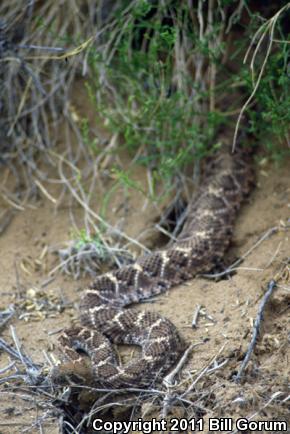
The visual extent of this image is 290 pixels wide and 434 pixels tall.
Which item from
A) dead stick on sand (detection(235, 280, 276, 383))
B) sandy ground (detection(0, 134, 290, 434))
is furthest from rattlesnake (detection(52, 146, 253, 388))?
dead stick on sand (detection(235, 280, 276, 383))

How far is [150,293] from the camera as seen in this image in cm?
632

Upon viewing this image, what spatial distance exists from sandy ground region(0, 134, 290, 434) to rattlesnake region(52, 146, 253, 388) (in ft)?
0.48

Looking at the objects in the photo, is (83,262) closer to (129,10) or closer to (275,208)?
(275,208)

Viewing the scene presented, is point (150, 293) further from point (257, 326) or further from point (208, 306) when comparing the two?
point (257, 326)

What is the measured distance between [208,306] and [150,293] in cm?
76

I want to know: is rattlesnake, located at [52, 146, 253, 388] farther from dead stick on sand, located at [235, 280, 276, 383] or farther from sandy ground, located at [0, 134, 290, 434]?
dead stick on sand, located at [235, 280, 276, 383]

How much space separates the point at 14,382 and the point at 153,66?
3144 millimetres

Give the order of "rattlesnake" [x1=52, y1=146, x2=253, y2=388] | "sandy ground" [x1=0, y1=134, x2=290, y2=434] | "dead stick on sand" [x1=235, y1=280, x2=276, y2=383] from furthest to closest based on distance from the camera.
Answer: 1. "rattlesnake" [x1=52, y1=146, x2=253, y2=388]
2. "dead stick on sand" [x1=235, y1=280, x2=276, y2=383]
3. "sandy ground" [x1=0, y1=134, x2=290, y2=434]

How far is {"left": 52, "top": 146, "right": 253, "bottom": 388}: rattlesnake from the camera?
520cm

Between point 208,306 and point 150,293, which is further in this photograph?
point 150,293

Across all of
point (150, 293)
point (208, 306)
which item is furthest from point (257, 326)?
point (150, 293)

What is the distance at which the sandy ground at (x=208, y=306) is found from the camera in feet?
14.8

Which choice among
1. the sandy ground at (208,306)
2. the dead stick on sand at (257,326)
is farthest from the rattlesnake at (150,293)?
the dead stick on sand at (257,326)

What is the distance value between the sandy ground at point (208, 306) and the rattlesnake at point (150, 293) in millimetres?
147
